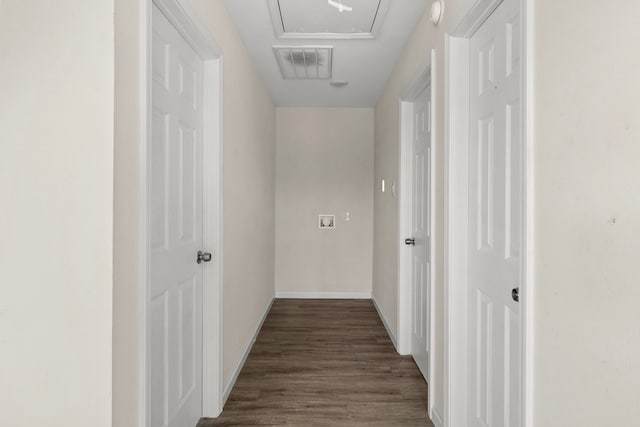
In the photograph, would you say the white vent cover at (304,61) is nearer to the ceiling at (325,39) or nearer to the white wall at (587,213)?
the ceiling at (325,39)

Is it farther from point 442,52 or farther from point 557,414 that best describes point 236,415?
point 442,52

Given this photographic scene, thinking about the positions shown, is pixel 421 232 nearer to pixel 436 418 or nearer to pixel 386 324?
pixel 436 418

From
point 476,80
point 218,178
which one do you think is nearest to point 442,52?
point 476,80

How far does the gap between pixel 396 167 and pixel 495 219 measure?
1.86 metres

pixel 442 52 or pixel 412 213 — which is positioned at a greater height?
pixel 442 52

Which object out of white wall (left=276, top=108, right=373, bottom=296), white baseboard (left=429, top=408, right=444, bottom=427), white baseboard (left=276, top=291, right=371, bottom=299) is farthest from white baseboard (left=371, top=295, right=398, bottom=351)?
white baseboard (left=429, top=408, right=444, bottom=427)

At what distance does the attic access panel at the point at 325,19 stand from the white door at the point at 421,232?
0.61 m

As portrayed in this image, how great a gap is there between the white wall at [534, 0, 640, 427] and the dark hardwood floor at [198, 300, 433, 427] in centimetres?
133

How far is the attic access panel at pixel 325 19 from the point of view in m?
2.41

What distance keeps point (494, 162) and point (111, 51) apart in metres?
1.46

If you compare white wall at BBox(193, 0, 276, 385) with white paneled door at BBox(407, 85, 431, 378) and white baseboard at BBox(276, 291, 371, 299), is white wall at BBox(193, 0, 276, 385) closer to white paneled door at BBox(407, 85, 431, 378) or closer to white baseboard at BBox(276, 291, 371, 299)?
white baseboard at BBox(276, 291, 371, 299)

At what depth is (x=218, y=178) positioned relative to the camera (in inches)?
87.9

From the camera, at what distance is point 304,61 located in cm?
334

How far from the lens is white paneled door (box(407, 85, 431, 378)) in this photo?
8.91 feet
